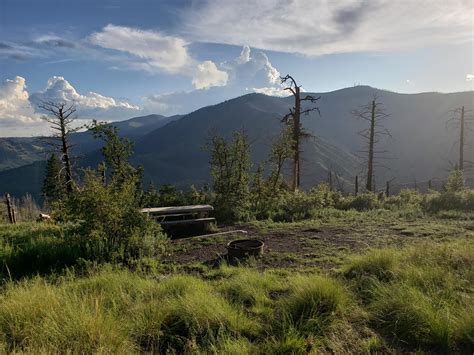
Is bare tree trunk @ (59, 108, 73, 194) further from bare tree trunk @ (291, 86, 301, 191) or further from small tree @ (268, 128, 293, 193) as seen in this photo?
bare tree trunk @ (291, 86, 301, 191)

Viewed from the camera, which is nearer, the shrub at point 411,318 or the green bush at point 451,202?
the shrub at point 411,318

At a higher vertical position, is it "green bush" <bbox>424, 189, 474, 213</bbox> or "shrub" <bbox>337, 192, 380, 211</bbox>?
"green bush" <bbox>424, 189, 474, 213</bbox>

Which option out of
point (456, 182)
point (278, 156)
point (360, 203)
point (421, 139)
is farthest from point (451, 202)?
point (421, 139)

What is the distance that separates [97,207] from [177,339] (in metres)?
3.54

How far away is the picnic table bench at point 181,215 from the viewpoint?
870 centimetres

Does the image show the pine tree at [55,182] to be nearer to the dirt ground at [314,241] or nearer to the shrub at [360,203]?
A: the dirt ground at [314,241]

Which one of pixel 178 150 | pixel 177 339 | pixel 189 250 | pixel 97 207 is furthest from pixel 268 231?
pixel 178 150

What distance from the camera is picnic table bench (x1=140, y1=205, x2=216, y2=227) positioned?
28.5 ft

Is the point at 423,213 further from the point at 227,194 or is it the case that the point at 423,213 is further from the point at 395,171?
the point at 395,171

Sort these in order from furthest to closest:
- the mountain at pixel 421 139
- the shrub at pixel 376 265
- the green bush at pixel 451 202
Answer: the mountain at pixel 421 139
the green bush at pixel 451 202
the shrub at pixel 376 265

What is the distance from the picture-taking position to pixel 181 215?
9.19 m

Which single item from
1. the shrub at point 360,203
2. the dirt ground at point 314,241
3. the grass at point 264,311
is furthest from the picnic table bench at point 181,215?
the shrub at point 360,203

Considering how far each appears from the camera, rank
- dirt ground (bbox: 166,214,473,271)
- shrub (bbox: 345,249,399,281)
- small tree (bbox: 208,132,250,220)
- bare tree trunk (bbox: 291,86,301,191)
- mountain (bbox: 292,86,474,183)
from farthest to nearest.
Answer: mountain (bbox: 292,86,474,183) → bare tree trunk (bbox: 291,86,301,191) → small tree (bbox: 208,132,250,220) → dirt ground (bbox: 166,214,473,271) → shrub (bbox: 345,249,399,281)

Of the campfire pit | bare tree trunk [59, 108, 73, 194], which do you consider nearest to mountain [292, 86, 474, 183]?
bare tree trunk [59, 108, 73, 194]
